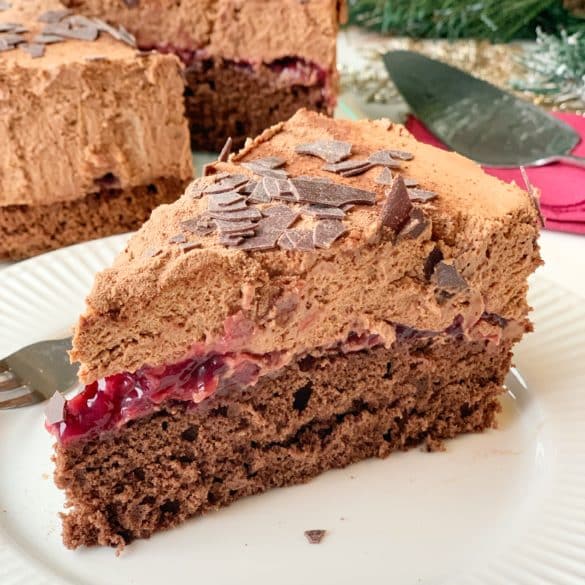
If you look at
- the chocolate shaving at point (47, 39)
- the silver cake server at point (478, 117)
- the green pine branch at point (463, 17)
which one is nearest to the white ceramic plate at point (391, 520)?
the silver cake server at point (478, 117)

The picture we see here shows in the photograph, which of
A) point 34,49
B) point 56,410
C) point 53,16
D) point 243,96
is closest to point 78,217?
point 34,49

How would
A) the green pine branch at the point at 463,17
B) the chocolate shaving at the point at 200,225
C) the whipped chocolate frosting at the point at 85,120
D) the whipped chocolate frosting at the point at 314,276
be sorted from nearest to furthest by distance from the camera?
the whipped chocolate frosting at the point at 314,276 < the chocolate shaving at the point at 200,225 < the whipped chocolate frosting at the point at 85,120 < the green pine branch at the point at 463,17

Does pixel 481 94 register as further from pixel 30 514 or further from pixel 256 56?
pixel 30 514

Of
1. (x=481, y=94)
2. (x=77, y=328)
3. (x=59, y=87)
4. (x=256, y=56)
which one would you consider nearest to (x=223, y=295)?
(x=77, y=328)

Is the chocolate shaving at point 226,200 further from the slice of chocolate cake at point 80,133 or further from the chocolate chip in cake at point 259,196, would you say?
the slice of chocolate cake at point 80,133

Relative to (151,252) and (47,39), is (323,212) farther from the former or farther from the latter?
(47,39)

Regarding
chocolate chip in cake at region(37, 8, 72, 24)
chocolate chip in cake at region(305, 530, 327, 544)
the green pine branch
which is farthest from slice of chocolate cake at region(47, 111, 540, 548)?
the green pine branch
